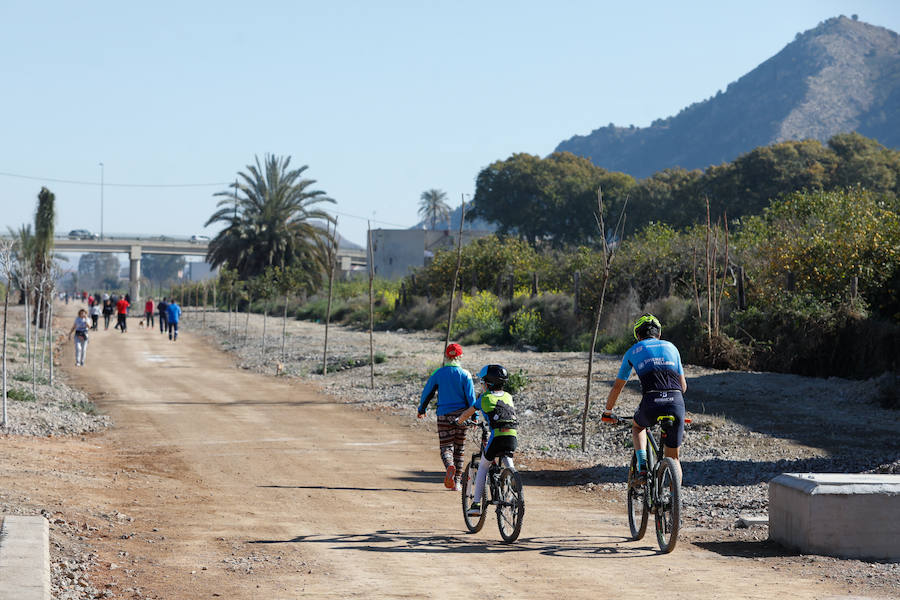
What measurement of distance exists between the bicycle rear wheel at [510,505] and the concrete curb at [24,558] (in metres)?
3.62

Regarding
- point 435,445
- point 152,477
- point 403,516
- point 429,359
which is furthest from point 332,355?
point 403,516

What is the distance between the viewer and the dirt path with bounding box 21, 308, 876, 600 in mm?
7203

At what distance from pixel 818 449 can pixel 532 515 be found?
5639 mm

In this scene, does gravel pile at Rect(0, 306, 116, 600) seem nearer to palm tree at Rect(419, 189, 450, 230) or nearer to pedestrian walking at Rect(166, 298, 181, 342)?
pedestrian walking at Rect(166, 298, 181, 342)

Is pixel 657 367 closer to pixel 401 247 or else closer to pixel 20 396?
pixel 20 396

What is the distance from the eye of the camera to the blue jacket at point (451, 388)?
406 inches

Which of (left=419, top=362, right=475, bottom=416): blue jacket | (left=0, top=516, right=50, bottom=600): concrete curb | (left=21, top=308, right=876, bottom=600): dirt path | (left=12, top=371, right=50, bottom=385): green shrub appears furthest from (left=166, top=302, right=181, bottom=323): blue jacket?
(left=0, top=516, right=50, bottom=600): concrete curb

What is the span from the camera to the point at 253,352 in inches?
1420

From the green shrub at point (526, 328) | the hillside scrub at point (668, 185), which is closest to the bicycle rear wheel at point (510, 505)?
the green shrub at point (526, 328)

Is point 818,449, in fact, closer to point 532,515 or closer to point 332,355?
point 532,515

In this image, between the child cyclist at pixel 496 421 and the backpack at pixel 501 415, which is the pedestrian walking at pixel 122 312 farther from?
the backpack at pixel 501 415

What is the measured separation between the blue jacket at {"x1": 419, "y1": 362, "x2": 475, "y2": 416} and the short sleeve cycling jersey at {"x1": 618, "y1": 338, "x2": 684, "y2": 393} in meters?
2.43

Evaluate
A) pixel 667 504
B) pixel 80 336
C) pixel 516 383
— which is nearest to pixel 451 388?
pixel 667 504

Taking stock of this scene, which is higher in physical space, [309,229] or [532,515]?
[309,229]
